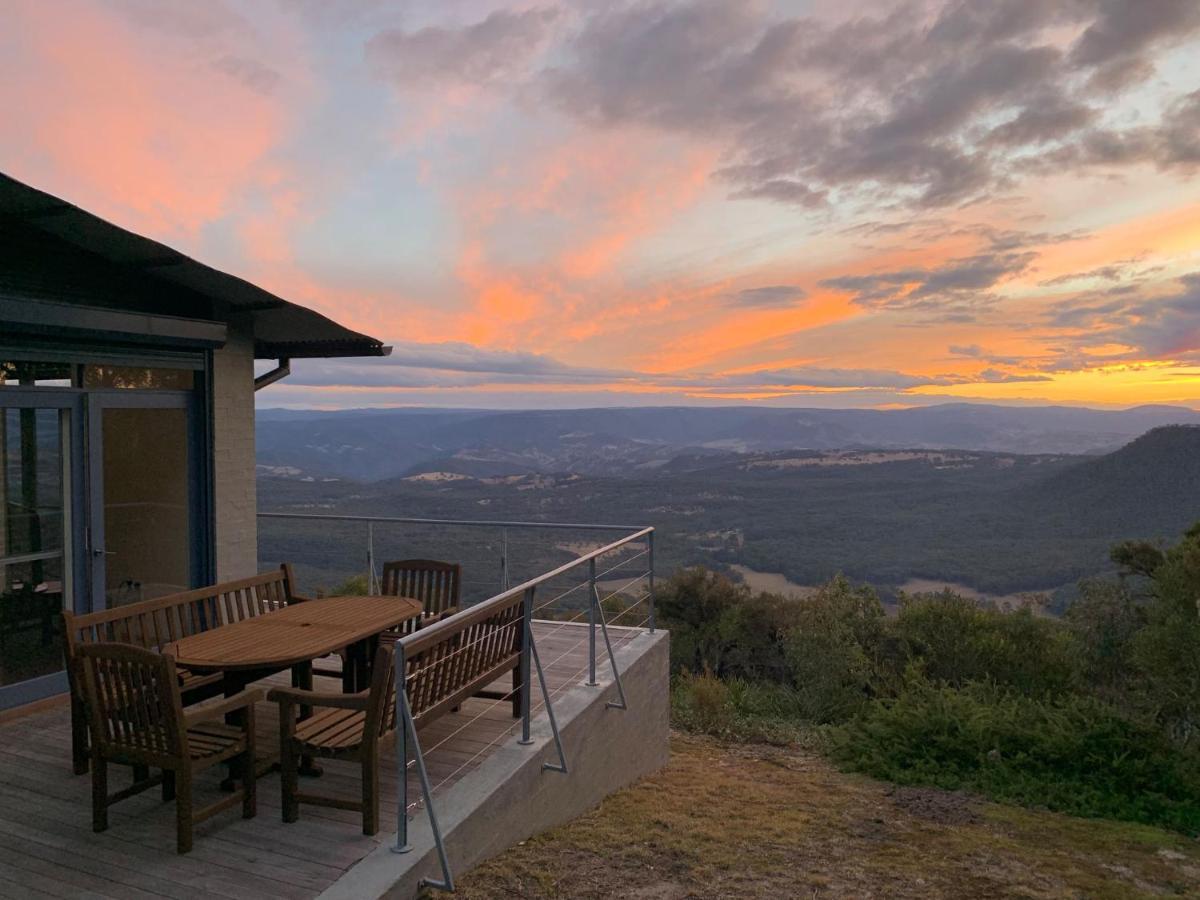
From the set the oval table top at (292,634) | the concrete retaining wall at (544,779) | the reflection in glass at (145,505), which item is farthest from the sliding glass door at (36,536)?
the concrete retaining wall at (544,779)

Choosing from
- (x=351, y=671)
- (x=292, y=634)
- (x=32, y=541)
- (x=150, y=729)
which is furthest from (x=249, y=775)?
(x=32, y=541)

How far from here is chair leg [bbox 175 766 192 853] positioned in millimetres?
3408

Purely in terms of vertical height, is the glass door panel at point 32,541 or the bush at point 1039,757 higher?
the glass door panel at point 32,541

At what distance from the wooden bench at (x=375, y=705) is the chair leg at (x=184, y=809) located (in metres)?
0.39

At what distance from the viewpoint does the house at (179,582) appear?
3.45 metres

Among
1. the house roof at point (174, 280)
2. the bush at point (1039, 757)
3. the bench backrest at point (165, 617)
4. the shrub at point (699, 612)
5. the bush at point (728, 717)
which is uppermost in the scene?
the house roof at point (174, 280)

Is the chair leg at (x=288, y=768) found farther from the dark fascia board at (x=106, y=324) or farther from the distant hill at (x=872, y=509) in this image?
the distant hill at (x=872, y=509)

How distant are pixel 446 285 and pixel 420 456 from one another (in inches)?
4920

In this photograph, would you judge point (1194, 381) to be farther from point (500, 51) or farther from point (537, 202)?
point (500, 51)

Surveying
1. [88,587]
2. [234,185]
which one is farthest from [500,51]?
[88,587]

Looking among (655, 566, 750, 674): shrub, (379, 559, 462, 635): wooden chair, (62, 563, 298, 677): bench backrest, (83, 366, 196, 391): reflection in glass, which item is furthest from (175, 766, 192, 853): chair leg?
(655, 566, 750, 674): shrub

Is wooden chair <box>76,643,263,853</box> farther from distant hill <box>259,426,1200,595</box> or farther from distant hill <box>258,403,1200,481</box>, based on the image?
distant hill <box>258,403,1200,481</box>

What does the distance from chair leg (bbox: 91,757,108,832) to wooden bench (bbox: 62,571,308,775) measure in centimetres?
38

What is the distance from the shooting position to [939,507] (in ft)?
206
